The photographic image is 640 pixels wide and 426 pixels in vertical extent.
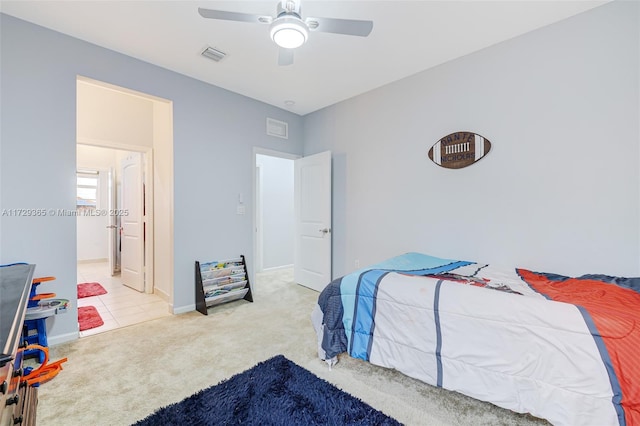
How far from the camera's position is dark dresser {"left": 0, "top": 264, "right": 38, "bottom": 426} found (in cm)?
67

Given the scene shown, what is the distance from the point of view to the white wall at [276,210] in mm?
5512

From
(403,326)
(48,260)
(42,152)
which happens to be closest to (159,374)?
(48,260)

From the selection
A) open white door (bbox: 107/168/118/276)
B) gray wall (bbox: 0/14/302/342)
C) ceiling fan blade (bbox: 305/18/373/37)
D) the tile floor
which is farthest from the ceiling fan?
open white door (bbox: 107/168/118/276)

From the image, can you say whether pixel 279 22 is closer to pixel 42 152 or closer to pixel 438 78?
pixel 438 78

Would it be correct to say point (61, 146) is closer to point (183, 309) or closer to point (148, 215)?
Answer: point (148, 215)

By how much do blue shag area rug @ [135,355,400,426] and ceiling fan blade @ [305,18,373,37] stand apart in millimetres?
2349

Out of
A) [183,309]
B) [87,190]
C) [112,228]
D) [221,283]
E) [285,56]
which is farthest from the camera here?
[87,190]

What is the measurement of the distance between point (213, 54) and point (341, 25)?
156 centimetres

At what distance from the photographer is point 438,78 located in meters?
3.06

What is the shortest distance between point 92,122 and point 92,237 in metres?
4.22

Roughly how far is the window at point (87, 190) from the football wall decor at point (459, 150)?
7.05 meters

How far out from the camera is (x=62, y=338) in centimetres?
253

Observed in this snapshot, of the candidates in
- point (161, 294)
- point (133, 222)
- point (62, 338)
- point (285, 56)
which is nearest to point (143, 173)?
point (133, 222)

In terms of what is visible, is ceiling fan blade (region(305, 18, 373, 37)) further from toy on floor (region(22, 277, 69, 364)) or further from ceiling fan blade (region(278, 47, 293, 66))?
toy on floor (region(22, 277, 69, 364))
